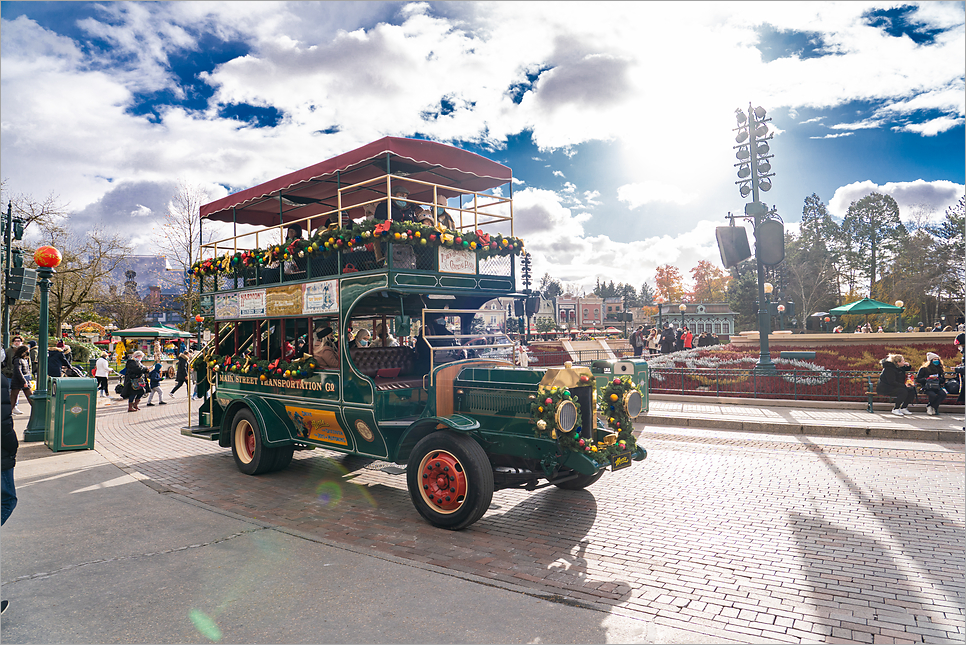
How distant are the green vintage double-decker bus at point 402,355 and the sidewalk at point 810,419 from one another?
6.16 meters

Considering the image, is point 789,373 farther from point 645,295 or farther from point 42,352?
point 645,295

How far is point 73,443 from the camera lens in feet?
32.6

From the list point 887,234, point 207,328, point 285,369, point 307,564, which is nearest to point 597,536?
point 307,564

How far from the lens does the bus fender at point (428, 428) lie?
5.77 meters

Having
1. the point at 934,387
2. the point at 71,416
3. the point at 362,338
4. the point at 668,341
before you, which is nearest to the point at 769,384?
the point at 934,387

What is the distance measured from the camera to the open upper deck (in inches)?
262

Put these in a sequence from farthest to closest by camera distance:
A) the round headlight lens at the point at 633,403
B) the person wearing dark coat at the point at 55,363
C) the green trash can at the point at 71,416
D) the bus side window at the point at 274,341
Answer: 1. the person wearing dark coat at the point at 55,363
2. the green trash can at the point at 71,416
3. the bus side window at the point at 274,341
4. the round headlight lens at the point at 633,403

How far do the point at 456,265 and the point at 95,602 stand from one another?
4.81 meters

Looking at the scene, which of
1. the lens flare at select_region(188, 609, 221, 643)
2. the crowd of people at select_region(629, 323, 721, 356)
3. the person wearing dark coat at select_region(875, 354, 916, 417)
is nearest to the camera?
the lens flare at select_region(188, 609, 221, 643)

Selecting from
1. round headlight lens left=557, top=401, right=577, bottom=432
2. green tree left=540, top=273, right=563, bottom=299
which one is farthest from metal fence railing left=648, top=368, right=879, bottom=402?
green tree left=540, top=273, right=563, bottom=299

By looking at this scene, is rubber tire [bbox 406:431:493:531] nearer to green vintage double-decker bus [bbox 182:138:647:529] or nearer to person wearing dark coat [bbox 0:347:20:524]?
green vintage double-decker bus [bbox 182:138:647:529]

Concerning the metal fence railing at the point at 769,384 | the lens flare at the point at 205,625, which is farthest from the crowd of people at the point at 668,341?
the lens flare at the point at 205,625

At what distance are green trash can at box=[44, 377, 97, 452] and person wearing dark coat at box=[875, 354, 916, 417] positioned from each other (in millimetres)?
15955

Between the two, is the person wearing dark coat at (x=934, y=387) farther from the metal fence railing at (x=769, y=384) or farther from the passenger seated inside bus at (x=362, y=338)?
the passenger seated inside bus at (x=362, y=338)
